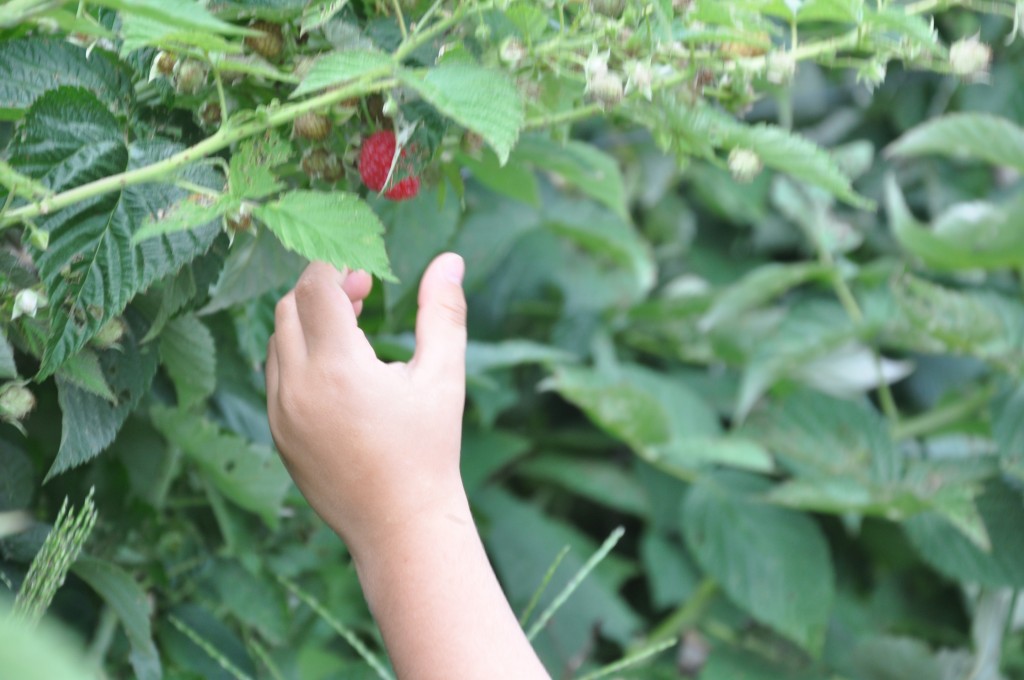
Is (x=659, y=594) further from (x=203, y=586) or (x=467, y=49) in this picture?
(x=467, y=49)

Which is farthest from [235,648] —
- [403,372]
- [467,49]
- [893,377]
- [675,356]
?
[893,377]

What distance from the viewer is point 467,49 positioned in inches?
16.9

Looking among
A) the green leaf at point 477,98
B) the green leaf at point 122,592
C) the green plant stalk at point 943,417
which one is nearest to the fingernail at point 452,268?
the green leaf at point 477,98

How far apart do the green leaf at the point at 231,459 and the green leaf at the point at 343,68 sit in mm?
240

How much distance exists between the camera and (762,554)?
95cm

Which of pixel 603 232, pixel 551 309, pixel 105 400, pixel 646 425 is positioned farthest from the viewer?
pixel 551 309

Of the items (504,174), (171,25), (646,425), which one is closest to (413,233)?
(504,174)

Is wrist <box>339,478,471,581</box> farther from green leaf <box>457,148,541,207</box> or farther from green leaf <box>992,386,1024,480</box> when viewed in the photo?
green leaf <box>992,386,1024,480</box>

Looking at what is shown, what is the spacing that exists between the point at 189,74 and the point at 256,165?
0.04m

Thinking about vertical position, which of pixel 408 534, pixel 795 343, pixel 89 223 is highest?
pixel 89 223

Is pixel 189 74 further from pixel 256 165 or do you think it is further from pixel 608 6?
pixel 608 6

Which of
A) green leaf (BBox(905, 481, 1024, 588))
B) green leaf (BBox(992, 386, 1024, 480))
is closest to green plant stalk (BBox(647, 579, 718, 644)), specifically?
green leaf (BBox(905, 481, 1024, 588))

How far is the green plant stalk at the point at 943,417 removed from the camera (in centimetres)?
101

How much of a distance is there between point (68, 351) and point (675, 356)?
929mm
